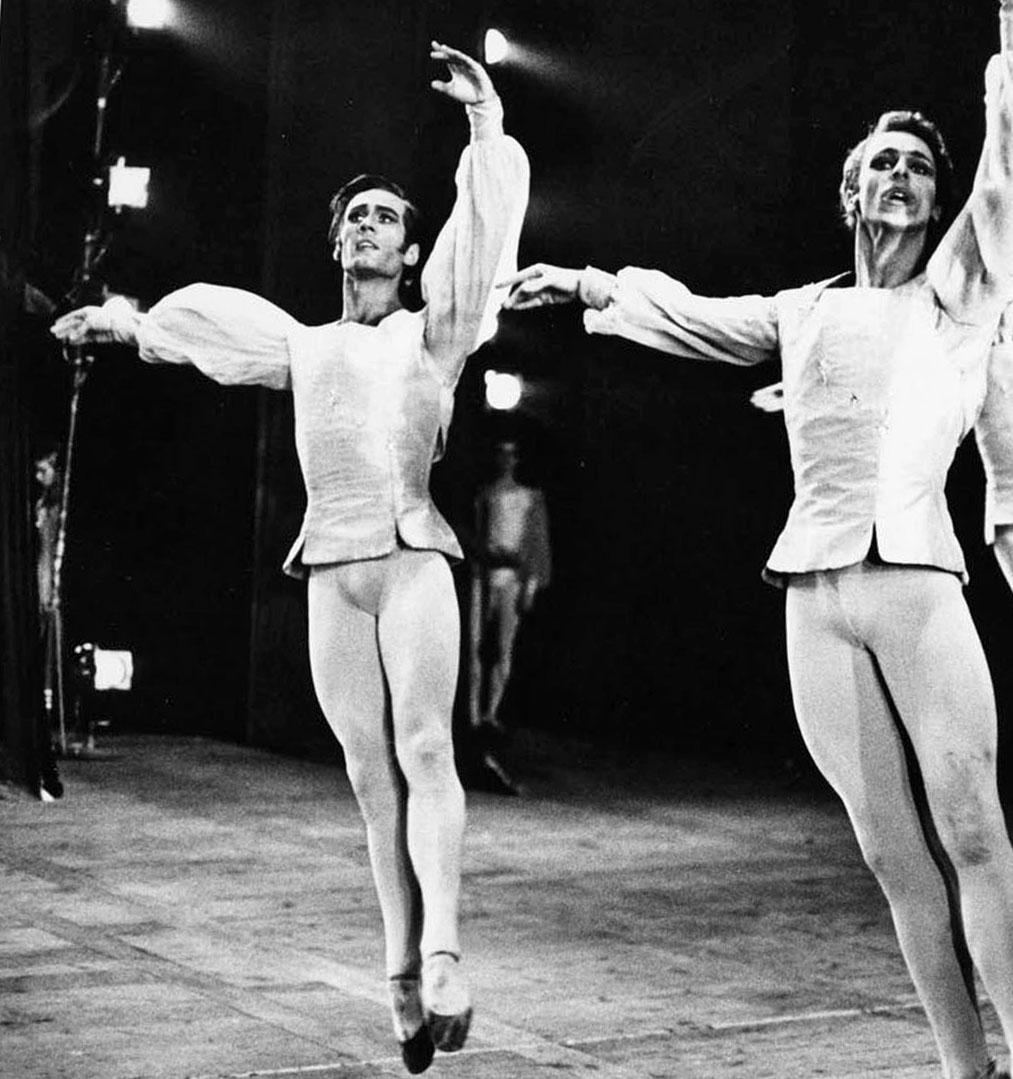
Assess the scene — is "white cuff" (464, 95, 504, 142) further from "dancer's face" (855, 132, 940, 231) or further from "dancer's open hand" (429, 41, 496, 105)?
"dancer's face" (855, 132, 940, 231)

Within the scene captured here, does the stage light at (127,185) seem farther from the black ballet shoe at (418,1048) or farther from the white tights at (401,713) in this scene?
the black ballet shoe at (418,1048)

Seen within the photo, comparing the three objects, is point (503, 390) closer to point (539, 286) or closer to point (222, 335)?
point (222, 335)

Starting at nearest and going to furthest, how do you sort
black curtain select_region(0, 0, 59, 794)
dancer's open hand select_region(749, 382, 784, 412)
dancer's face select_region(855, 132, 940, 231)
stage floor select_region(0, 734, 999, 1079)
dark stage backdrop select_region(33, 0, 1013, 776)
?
dancer's face select_region(855, 132, 940, 231), dancer's open hand select_region(749, 382, 784, 412), dark stage backdrop select_region(33, 0, 1013, 776), stage floor select_region(0, 734, 999, 1079), black curtain select_region(0, 0, 59, 794)

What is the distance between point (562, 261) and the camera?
7.55 metres

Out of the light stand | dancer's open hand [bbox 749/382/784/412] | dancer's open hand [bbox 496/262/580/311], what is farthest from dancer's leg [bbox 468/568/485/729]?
dancer's open hand [bbox 496/262/580/311]

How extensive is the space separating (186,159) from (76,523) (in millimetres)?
2590

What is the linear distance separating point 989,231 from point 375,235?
111 cm

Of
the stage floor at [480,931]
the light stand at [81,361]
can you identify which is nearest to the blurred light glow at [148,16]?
the light stand at [81,361]

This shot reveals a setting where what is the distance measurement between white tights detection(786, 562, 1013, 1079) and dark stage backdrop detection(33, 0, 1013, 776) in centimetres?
131

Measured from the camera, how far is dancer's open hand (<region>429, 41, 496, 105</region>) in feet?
11.9

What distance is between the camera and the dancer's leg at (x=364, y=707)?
3869 millimetres

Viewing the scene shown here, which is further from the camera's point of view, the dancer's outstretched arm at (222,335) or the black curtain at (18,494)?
the black curtain at (18,494)

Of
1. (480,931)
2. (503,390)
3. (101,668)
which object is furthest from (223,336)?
(101,668)

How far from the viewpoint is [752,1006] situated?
574 centimetres
